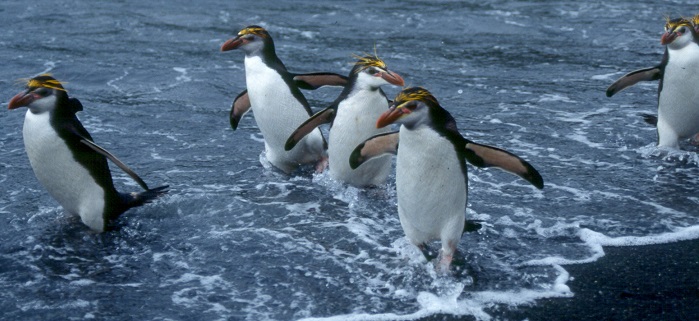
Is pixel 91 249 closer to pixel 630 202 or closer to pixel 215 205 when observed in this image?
pixel 215 205

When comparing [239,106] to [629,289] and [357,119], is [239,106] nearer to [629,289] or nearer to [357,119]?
[357,119]

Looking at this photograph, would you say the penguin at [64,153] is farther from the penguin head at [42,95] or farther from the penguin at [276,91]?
the penguin at [276,91]

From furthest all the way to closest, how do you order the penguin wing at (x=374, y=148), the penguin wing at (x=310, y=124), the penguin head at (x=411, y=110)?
1. the penguin wing at (x=310, y=124)
2. the penguin wing at (x=374, y=148)
3. the penguin head at (x=411, y=110)

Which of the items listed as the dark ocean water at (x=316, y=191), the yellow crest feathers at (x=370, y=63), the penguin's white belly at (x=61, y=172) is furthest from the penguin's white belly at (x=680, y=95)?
the penguin's white belly at (x=61, y=172)

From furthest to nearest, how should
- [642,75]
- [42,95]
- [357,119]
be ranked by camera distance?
[642,75] → [357,119] → [42,95]

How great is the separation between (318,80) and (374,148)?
5.08 ft

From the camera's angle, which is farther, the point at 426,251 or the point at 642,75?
the point at 642,75

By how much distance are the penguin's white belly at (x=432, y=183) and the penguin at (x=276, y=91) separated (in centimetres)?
184

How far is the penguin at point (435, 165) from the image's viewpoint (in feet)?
16.2

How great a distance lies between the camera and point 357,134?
624cm

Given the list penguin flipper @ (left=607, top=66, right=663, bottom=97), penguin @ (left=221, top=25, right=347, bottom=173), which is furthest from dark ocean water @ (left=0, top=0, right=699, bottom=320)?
penguin flipper @ (left=607, top=66, right=663, bottom=97)

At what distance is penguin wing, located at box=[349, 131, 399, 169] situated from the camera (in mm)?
5461

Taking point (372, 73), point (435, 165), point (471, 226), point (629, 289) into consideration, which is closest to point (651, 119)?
point (372, 73)

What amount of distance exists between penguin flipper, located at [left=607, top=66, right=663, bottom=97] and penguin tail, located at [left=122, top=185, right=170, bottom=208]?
3.63 m
